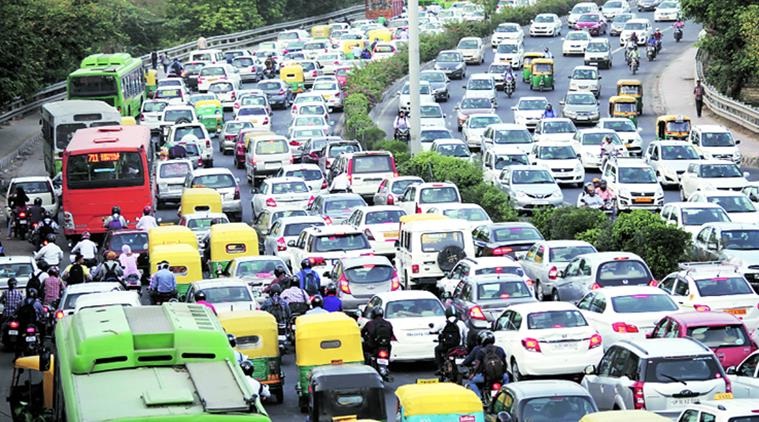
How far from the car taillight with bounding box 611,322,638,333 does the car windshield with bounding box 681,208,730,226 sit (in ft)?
33.7

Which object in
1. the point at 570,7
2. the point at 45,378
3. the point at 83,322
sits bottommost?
the point at 570,7

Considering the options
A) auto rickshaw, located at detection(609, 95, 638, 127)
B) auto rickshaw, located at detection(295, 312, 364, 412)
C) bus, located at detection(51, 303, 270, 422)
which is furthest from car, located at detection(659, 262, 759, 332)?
auto rickshaw, located at detection(609, 95, 638, 127)

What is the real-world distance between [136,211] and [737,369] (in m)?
22.5

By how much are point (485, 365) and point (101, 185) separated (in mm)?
21205

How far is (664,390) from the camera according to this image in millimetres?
20891

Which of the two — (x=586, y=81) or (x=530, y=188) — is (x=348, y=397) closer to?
(x=530, y=188)

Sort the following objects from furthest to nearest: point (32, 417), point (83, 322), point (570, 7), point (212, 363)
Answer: point (570, 7)
point (32, 417)
point (83, 322)
point (212, 363)

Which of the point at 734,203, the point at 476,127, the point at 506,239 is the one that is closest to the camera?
the point at 506,239

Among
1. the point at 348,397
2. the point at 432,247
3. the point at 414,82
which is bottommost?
the point at 432,247

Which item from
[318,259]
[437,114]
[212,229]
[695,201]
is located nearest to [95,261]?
[212,229]

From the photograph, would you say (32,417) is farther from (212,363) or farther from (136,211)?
(136,211)

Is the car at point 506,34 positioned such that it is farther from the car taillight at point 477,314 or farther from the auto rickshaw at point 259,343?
the auto rickshaw at point 259,343

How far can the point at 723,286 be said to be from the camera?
27.4 metres

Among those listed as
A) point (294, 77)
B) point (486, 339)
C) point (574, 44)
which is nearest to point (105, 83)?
point (294, 77)
